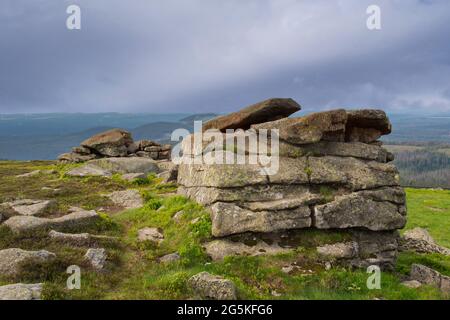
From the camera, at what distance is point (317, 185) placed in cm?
2566

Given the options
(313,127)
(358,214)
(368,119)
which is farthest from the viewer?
(368,119)

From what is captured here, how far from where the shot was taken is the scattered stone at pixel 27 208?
28359mm

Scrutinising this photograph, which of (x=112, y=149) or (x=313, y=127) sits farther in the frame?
(x=112, y=149)

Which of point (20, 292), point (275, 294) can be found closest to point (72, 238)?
point (20, 292)

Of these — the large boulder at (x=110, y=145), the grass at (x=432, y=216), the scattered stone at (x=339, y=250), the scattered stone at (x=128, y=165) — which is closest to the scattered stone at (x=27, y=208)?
the scattered stone at (x=339, y=250)

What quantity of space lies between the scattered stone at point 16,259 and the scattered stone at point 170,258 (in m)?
5.89

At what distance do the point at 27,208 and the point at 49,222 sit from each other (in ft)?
23.0

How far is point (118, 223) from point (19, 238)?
7.30 m

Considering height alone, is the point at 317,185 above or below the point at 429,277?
above

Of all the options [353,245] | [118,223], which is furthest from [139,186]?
[353,245]

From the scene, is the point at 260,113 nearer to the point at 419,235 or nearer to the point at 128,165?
the point at 419,235

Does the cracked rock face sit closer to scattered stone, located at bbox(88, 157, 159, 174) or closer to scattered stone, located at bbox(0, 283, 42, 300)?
scattered stone, located at bbox(0, 283, 42, 300)

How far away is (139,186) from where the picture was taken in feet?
146
